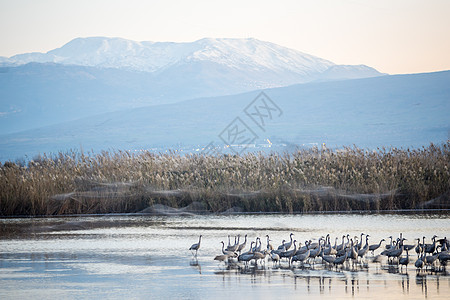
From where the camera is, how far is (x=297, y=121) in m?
142

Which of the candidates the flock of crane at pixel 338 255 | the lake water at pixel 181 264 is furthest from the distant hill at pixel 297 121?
the flock of crane at pixel 338 255

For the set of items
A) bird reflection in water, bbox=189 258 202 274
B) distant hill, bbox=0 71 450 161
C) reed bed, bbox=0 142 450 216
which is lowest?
bird reflection in water, bbox=189 258 202 274

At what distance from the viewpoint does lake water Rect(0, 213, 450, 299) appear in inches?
368

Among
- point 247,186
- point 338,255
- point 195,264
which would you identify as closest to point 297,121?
point 247,186

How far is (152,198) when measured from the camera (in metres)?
19.7

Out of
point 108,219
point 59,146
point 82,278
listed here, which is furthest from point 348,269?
point 59,146

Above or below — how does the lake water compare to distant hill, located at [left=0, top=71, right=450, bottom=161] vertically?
below

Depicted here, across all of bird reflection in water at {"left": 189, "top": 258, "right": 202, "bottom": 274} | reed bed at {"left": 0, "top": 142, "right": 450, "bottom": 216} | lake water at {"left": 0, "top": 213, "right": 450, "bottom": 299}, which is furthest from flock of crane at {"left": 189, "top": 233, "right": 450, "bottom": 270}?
reed bed at {"left": 0, "top": 142, "right": 450, "bottom": 216}

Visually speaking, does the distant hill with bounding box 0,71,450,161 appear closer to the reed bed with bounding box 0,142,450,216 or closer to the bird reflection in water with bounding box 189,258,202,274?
the reed bed with bounding box 0,142,450,216

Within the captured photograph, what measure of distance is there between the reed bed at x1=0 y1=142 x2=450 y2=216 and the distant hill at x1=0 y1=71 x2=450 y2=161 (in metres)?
95.1

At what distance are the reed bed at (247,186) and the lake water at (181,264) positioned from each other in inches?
50.5

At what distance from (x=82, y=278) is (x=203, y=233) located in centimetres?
502

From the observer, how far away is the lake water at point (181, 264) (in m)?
9.34

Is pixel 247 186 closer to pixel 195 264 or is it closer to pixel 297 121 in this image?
pixel 195 264
